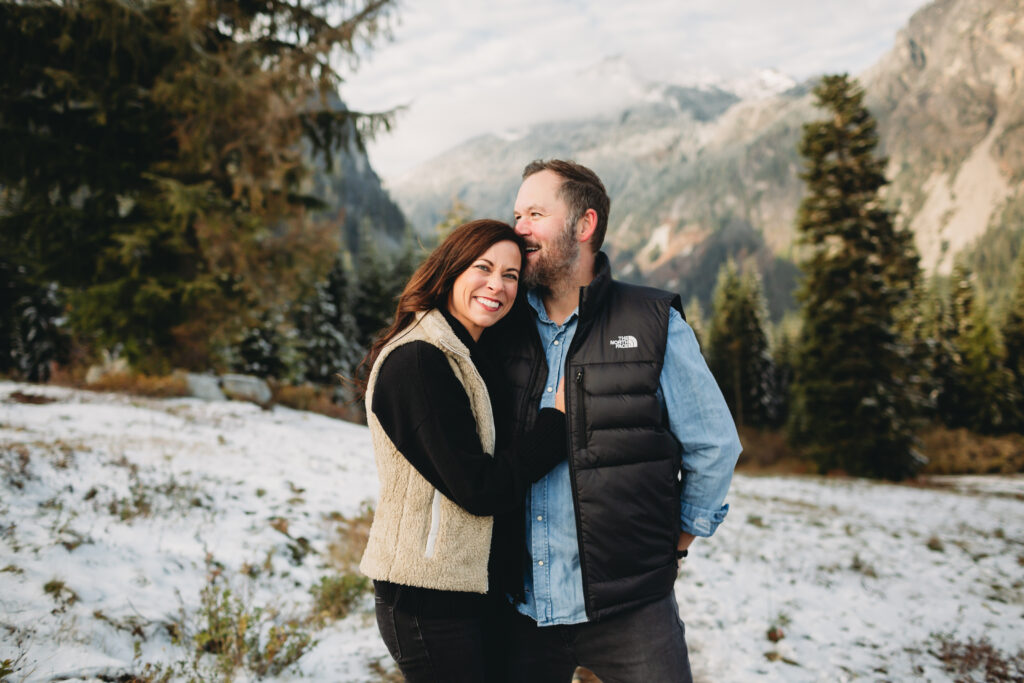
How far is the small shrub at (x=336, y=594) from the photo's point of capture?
15.5 ft

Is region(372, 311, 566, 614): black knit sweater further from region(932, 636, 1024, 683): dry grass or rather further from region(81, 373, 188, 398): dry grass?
region(81, 373, 188, 398): dry grass

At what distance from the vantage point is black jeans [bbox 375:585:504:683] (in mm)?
2061

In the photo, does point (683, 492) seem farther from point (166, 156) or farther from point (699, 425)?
point (166, 156)

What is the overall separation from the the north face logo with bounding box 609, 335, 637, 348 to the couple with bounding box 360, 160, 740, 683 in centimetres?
1

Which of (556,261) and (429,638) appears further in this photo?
(556,261)

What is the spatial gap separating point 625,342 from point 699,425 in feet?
1.54

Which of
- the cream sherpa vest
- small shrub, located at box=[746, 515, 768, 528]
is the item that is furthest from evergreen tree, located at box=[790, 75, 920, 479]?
the cream sherpa vest

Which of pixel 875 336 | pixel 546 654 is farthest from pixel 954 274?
pixel 546 654

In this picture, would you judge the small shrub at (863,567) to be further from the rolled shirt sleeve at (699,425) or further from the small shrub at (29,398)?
the small shrub at (29,398)

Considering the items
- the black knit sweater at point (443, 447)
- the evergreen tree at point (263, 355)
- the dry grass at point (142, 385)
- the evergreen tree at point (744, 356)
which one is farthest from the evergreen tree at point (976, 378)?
the black knit sweater at point (443, 447)

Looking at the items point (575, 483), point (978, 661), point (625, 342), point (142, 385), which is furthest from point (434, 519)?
point (142, 385)

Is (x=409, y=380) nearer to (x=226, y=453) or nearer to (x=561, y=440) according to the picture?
(x=561, y=440)

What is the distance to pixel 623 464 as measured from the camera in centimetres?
227

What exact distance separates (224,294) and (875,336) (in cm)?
2073
